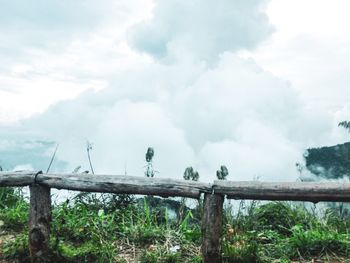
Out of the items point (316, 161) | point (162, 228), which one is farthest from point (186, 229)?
point (316, 161)

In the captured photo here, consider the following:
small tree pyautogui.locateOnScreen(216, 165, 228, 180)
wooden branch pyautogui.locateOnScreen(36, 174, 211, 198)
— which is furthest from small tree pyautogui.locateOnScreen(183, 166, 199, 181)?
wooden branch pyautogui.locateOnScreen(36, 174, 211, 198)

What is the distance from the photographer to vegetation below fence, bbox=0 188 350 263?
16.0ft

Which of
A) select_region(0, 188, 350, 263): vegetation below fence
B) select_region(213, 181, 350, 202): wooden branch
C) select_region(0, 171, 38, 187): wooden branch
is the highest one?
select_region(0, 171, 38, 187): wooden branch

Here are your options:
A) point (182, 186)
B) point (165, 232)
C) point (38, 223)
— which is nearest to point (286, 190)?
point (182, 186)

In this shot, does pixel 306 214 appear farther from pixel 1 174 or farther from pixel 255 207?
pixel 1 174

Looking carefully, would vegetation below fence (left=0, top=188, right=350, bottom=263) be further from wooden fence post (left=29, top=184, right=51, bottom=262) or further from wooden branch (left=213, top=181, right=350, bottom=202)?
wooden branch (left=213, top=181, right=350, bottom=202)

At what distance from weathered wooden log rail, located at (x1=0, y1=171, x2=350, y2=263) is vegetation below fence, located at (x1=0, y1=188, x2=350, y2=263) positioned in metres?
0.18

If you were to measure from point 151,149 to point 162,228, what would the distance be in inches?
96.6

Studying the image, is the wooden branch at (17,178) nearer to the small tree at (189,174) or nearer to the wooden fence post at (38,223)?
the wooden fence post at (38,223)

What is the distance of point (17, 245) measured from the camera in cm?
493

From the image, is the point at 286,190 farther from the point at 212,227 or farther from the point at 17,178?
the point at 17,178

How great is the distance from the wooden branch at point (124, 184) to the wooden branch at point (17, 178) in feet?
0.26

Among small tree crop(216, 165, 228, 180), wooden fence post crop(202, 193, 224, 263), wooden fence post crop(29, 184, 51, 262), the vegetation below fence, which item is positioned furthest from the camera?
small tree crop(216, 165, 228, 180)

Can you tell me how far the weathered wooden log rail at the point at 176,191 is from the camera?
426 centimetres
